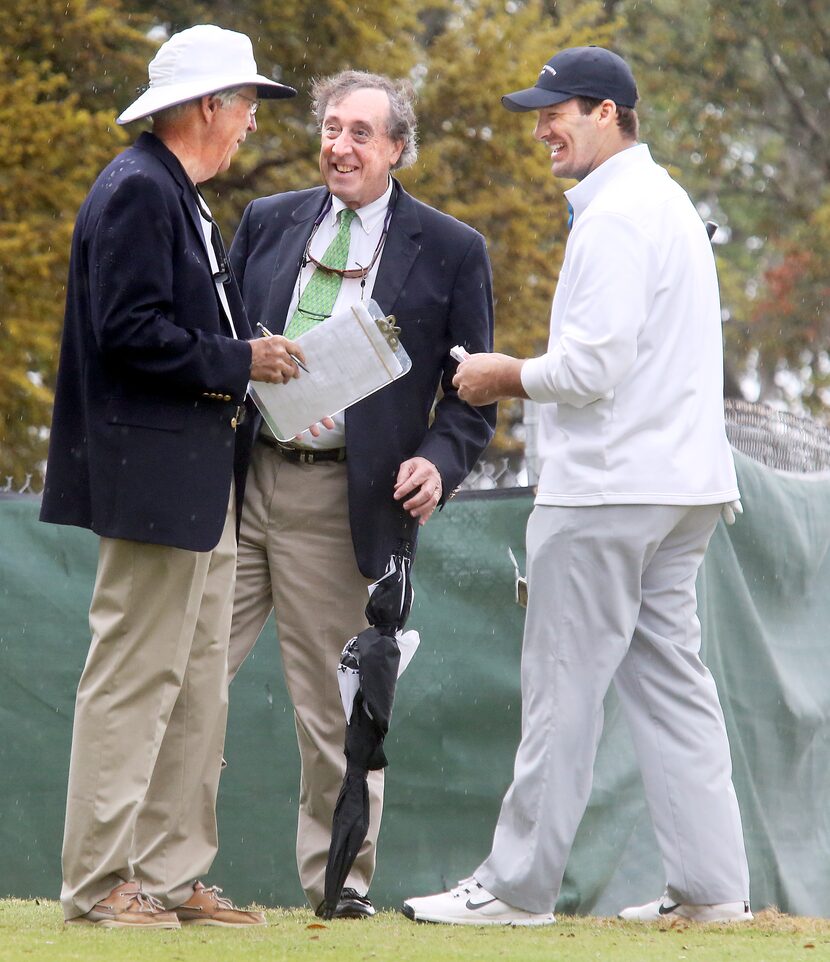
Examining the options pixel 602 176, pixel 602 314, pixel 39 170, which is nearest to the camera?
pixel 602 314

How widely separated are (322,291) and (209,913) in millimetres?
1626

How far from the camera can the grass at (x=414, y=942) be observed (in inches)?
127

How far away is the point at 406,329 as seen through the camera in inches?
168

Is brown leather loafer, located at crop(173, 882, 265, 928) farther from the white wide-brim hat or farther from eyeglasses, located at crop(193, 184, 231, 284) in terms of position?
the white wide-brim hat

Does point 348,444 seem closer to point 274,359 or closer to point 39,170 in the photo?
point 274,359

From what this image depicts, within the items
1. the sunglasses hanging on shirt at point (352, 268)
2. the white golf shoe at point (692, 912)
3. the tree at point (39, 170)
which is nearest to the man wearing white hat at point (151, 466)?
the sunglasses hanging on shirt at point (352, 268)

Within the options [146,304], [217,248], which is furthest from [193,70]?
[146,304]

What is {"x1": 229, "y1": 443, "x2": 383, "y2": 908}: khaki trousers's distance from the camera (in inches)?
166

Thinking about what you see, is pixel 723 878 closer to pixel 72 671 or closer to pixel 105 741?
pixel 105 741

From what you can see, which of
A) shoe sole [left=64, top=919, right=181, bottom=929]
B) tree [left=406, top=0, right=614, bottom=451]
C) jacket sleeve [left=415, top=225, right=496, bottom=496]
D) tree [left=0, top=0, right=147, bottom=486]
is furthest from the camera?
tree [left=406, top=0, right=614, bottom=451]

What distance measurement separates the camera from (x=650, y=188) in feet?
12.8

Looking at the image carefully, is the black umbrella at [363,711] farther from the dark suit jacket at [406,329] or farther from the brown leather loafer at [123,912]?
the brown leather loafer at [123,912]

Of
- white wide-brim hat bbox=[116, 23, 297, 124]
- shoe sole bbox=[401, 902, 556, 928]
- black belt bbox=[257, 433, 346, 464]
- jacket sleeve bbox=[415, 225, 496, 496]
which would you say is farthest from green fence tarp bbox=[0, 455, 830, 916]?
white wide-brim hat bbox=[116, 23, 297, 124]

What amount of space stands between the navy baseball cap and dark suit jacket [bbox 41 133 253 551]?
920mm
